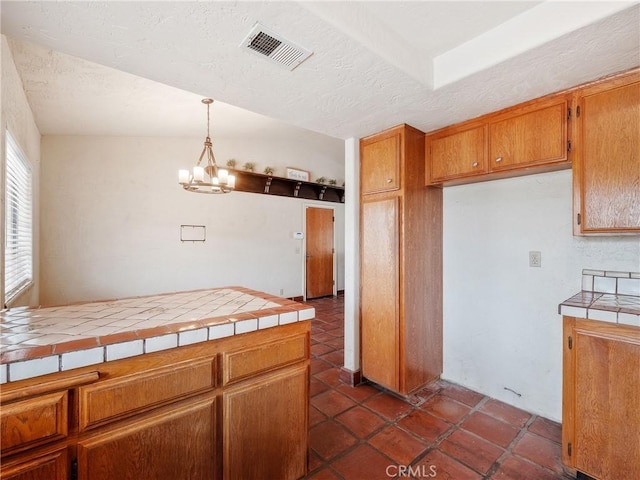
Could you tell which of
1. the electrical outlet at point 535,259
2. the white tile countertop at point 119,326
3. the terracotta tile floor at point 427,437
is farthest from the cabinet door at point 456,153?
the terracotta tile floor at point 427,437

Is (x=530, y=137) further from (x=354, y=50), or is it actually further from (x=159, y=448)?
(x=159, y=448)

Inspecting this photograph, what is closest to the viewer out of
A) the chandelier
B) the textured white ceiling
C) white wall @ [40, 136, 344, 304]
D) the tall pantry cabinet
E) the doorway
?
the textured white ceiling

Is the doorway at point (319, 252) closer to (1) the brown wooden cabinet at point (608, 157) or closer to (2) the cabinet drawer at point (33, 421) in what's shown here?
(1) the brown wooden cabinet at point (608, 157)

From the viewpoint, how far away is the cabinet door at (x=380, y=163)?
7.64 feet

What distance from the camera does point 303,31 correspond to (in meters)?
1.25

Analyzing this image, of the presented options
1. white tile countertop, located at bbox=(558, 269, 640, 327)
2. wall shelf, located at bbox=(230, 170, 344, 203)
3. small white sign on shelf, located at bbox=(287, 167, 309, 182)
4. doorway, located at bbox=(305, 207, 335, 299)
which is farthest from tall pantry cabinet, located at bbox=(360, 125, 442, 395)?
doorway, located at bbox=(305, 207, 335, 299)

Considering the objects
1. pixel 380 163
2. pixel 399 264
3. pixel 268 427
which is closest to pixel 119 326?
pixel 268 427

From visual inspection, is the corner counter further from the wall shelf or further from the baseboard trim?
the wall shelf

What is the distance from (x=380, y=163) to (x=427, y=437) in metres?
2.03

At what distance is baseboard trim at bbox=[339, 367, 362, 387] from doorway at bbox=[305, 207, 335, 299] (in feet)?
11.4

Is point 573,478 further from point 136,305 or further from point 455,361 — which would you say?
point 136,305

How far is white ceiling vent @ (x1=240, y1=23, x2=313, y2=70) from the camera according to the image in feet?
4.13

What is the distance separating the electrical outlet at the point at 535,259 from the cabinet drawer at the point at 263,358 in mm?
1802

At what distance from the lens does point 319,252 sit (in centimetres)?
632
